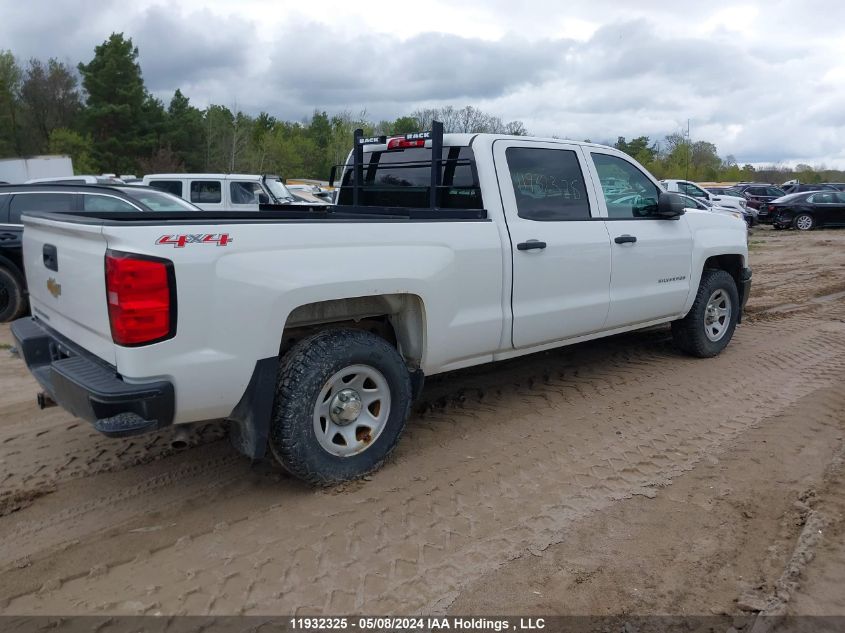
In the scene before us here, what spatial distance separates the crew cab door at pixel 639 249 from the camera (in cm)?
552

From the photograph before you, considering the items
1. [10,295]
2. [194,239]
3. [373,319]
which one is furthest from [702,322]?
[10,295]

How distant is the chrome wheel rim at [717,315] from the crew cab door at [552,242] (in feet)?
5.90

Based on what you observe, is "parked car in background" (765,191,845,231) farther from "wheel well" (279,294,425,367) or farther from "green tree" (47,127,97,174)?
"green tree" (47,127,97,174)

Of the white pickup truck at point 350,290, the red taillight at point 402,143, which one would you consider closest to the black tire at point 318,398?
the white pickup truck at point 350,290

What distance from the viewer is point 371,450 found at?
162 inches

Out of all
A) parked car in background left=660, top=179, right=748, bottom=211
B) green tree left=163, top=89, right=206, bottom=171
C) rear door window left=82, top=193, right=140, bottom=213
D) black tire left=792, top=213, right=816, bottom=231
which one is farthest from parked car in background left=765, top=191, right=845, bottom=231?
green tree left=163, top=89, right=206, bottom=171

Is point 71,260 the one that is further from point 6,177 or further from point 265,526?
point 6,177

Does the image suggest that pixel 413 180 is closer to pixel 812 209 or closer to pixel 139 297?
pixel 139 297

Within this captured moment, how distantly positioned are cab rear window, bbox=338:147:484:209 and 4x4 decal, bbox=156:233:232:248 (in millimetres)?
1956

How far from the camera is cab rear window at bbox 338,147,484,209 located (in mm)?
4844

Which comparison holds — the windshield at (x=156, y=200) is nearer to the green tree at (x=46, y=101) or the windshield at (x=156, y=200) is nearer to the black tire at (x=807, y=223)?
the black tire at (x=807, y=223)

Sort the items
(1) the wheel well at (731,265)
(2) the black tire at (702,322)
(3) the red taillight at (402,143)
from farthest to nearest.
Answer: (1) the wheel well at (731,265), (2) the black tire at (702,322), (3) the red taillight at (402,143)

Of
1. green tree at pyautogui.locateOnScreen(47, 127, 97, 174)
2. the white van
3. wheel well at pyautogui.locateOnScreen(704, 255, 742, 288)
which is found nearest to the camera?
wheel well at pyautogui.locateOnScreen(704, 255, 742, 288)

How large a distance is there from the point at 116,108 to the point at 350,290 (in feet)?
144
